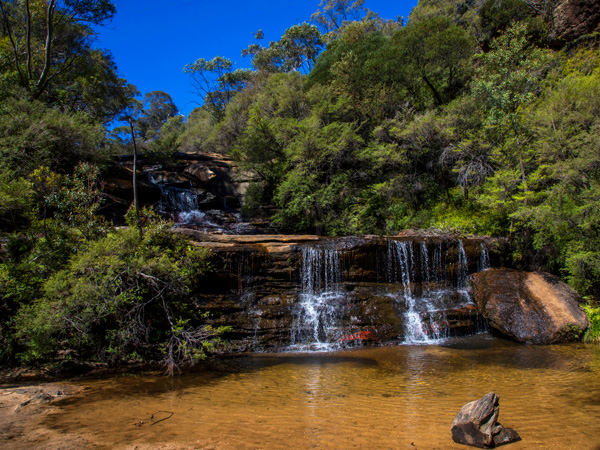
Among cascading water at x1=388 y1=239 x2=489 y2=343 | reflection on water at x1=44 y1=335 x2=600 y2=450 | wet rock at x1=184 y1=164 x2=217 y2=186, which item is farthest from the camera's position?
wet rock at x1=184 y1=164 x2=217 y2=186

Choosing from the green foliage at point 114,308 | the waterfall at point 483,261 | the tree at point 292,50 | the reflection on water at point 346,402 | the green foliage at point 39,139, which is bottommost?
the reflection on water at point 346,402

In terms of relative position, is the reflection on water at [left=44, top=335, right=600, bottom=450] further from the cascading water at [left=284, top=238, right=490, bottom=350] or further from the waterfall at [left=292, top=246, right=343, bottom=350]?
the cascading water at [left=284, top=238, right=490, bottom=350]

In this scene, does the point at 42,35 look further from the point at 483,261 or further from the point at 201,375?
the point at 483,261

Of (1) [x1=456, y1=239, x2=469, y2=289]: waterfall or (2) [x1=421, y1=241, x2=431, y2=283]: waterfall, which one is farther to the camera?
(1) [x1=456, y1=239, x2=469, y2=289]: waterfall

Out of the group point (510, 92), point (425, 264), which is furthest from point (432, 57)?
point (425, 264)

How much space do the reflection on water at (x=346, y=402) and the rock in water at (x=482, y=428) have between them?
0.11 m

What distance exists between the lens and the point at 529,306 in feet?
32.8

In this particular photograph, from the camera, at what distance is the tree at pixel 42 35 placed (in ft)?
56.1

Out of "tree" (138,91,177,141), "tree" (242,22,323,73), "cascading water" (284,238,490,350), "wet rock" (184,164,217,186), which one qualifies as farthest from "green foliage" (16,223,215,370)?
"tree" (138,91,177,141)

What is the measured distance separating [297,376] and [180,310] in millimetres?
3859

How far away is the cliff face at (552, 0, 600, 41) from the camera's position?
1778 cm

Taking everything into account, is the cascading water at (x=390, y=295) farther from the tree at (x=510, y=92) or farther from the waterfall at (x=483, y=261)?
the tree at (x=510, y=92)

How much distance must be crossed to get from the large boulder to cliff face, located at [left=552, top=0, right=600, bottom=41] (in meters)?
16.1

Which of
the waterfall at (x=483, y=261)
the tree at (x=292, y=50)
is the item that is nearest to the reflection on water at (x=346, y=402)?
the waterfall at (x=483, y=261)
